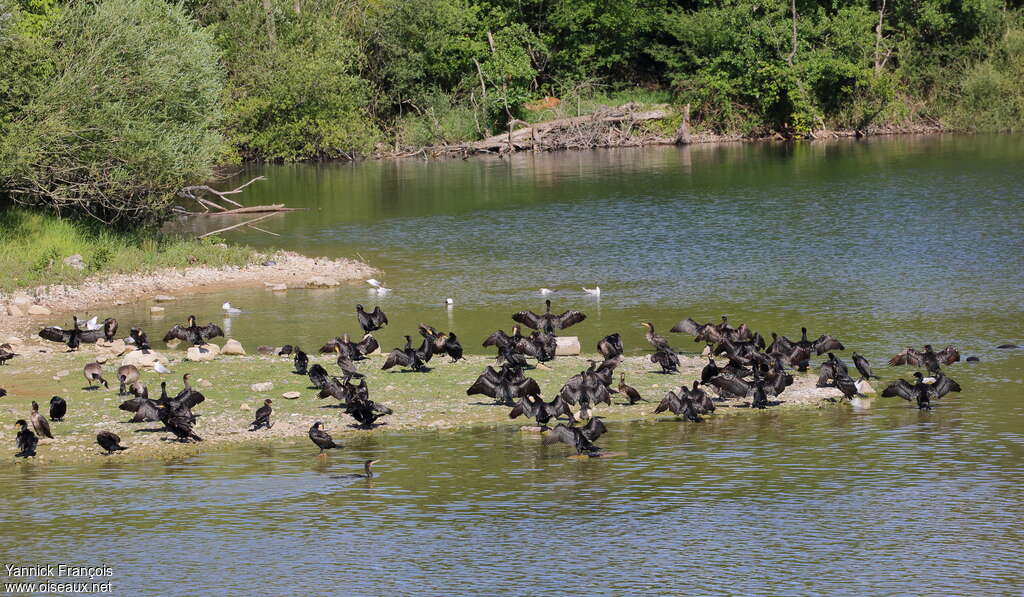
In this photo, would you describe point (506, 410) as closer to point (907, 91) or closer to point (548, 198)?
point (548, 198)

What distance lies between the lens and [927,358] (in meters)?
25.5

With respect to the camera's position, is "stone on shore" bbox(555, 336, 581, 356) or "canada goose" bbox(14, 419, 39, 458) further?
"stone on shore" bbox(555, 336, 581, 356)

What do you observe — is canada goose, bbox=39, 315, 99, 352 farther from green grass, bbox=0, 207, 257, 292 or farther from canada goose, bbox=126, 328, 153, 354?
green grass, bbox=0, 207, 257, 292

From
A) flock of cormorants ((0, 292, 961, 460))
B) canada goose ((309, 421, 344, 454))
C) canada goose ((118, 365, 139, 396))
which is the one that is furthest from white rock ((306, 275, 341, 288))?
canada goose ((309, 421, 344, 454))

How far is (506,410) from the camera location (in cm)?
2391

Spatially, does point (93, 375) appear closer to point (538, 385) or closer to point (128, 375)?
point (128, 375)

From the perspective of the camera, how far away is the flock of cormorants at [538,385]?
71.9 ft

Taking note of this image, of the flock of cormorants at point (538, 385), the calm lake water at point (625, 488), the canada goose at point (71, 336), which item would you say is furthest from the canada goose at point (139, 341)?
the calm lake water at point (625, 488)

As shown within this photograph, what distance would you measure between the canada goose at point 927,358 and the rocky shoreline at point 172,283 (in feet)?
62.8

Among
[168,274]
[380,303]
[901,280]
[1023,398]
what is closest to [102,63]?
[168,274]

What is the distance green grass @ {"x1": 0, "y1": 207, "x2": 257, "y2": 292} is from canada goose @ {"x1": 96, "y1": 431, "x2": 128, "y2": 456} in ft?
55.9

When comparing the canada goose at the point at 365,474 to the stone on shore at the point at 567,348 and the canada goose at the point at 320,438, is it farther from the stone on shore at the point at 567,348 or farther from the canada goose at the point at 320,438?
the stone on shore at the point at 567,348

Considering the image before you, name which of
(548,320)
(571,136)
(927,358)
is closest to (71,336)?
(548,320)

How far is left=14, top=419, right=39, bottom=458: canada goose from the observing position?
20969 mm
